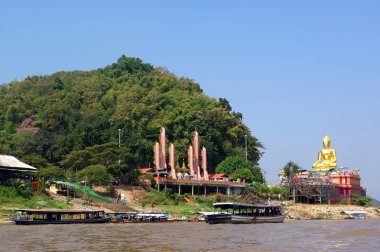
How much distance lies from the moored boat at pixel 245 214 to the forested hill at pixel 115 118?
19.2 m

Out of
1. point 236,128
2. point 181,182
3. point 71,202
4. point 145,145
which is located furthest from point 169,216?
point 236,128

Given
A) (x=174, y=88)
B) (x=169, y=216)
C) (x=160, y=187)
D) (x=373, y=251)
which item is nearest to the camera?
(x=373, y=251)

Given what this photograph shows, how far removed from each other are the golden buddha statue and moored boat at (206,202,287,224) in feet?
132

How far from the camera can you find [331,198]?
8112cm

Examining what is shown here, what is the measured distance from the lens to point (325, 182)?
81188 mm

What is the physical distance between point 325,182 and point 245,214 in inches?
1295

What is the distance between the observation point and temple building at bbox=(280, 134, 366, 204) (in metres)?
78.9

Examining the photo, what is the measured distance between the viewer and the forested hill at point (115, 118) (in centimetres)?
7825

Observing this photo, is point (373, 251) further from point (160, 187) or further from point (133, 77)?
point (133, 77)

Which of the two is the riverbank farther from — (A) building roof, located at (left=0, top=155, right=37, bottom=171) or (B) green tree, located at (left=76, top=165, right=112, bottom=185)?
(A) building roof, located at (left=0, top=155, right=37, bottom=171)

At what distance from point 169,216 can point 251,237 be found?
18.9 metres


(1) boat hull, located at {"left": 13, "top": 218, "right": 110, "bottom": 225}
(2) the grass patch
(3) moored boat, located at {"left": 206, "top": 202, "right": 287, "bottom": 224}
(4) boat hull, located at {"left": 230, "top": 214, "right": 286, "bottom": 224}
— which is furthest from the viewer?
(2) the grass patch

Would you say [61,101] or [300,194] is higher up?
[61,101]

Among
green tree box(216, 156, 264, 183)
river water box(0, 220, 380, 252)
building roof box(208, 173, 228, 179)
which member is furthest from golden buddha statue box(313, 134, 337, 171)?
river water box(0, 220, 380, 252)
